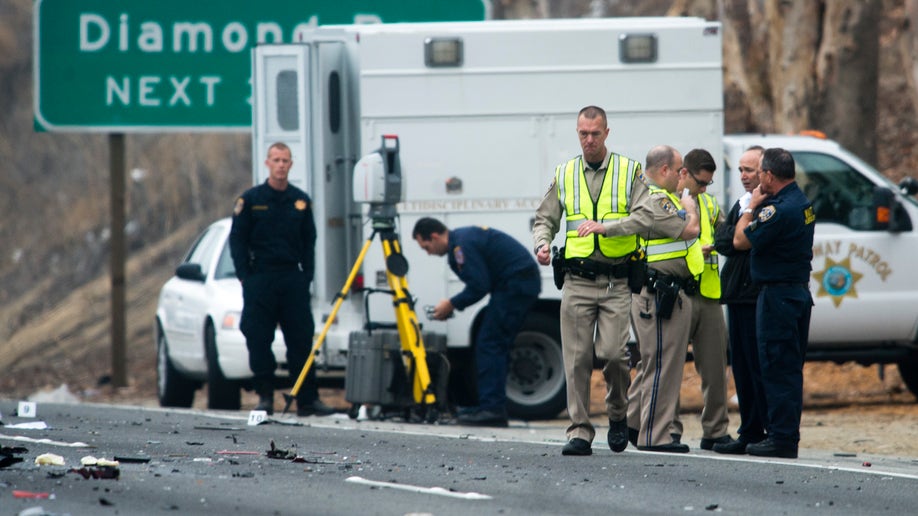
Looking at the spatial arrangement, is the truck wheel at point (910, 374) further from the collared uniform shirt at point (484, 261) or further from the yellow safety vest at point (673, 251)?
the yellow safety vest at point (673, 251)

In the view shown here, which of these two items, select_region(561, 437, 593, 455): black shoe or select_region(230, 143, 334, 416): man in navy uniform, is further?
select_region(230, 143, 334, 416): man in navy uniform

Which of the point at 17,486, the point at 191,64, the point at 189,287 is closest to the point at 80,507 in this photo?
the point at 17,486

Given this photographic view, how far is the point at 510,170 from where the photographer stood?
13.6 m

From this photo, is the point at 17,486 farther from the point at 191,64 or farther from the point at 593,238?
the point at 191,64

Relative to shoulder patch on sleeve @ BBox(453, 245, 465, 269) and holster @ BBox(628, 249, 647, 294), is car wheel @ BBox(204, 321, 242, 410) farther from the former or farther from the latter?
holster @ BBox(628, 249, 647, 294)

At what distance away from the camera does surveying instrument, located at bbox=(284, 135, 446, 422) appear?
12914 millimetres

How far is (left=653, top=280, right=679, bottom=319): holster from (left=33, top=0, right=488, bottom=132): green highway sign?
Result: 974 centimetres

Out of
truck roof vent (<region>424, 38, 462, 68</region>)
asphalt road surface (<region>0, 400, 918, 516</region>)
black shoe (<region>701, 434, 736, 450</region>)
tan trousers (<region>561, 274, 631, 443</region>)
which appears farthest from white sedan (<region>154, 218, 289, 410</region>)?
tan trousers (<region>561, 274, 631, 443</region>)

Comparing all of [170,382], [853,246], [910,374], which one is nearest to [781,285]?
[853,246]

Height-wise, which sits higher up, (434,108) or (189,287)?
(434,108)

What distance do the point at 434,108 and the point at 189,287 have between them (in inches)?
122

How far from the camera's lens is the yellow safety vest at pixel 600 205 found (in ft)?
32.1

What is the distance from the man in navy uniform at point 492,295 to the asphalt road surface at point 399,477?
4.72ft

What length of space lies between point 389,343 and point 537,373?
4.91 feet
